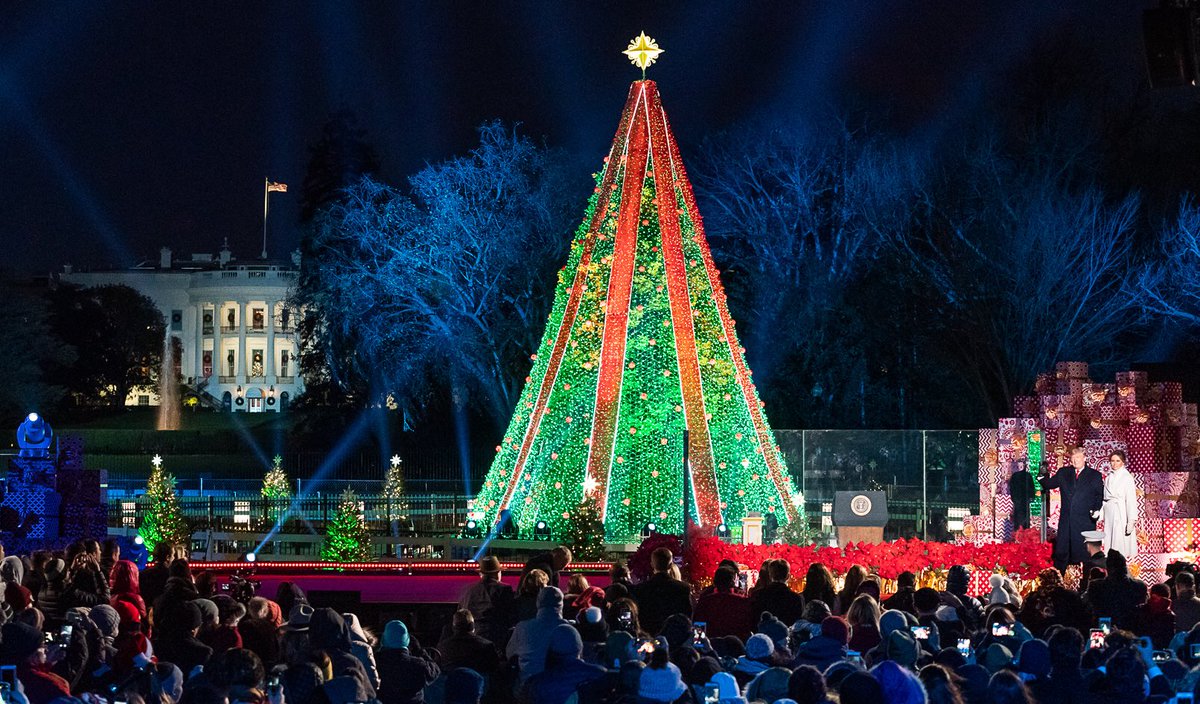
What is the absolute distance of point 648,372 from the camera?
23578 millimetres

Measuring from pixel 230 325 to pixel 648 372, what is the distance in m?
105

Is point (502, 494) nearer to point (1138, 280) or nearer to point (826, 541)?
point (826, 541)

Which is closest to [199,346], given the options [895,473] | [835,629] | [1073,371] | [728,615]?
[895,473]

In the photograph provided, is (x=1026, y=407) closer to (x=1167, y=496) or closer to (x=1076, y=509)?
(x=1167, y=496)

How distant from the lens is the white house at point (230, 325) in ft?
404

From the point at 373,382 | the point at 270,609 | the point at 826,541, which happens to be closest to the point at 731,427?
the point at 826,541

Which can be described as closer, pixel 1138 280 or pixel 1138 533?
pixel 1138 533

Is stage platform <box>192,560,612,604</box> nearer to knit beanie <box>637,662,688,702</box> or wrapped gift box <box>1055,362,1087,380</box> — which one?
wrapped gift box <box>1055,362,1087,380</box>

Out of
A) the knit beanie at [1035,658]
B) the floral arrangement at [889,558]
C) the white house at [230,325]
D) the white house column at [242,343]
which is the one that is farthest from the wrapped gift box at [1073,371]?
the white house column at [242,343]

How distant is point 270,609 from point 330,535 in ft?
42.5

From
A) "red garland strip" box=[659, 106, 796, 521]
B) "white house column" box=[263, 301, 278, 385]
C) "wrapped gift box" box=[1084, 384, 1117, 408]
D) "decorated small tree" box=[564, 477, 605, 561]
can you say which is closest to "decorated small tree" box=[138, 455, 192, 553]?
"decorated small tree" box=[564, 477, 605, 561]

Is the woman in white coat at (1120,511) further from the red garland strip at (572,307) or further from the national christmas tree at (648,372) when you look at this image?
the red garland strip at (572,307)

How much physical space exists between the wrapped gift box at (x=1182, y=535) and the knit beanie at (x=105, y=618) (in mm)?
14833

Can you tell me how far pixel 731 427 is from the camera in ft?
78.5
